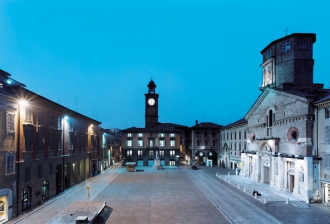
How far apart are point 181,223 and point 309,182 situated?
17206 millimetres

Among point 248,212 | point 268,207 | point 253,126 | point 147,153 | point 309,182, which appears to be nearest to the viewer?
point 248,212

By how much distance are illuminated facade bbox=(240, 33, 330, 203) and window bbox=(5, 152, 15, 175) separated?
101ft

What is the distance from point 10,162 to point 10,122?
11.4 ft

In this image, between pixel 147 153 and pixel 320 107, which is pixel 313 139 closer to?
pixel 320 107

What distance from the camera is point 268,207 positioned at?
27953mm

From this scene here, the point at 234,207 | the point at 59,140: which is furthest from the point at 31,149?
the point at 234,207

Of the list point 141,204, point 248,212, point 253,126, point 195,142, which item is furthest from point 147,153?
point 248,212

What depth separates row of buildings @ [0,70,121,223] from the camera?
2215cm

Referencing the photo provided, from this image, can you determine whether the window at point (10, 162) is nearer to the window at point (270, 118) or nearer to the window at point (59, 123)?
the window at point (59, 123)

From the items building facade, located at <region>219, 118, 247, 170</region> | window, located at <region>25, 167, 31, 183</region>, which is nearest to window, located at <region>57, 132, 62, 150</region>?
window, located at <region>25, 167, 31, 183</region>

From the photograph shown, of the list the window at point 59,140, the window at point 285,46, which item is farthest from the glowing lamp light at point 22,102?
the window at point 285,46

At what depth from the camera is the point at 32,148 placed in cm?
2667

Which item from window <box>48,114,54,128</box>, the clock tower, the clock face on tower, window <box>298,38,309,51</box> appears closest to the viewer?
window <box>48,114,54,128</box>

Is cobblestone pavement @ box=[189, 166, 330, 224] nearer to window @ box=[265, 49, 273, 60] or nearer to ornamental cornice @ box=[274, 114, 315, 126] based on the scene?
ornamental cornice @ box=[274, 114, 315, 126]
